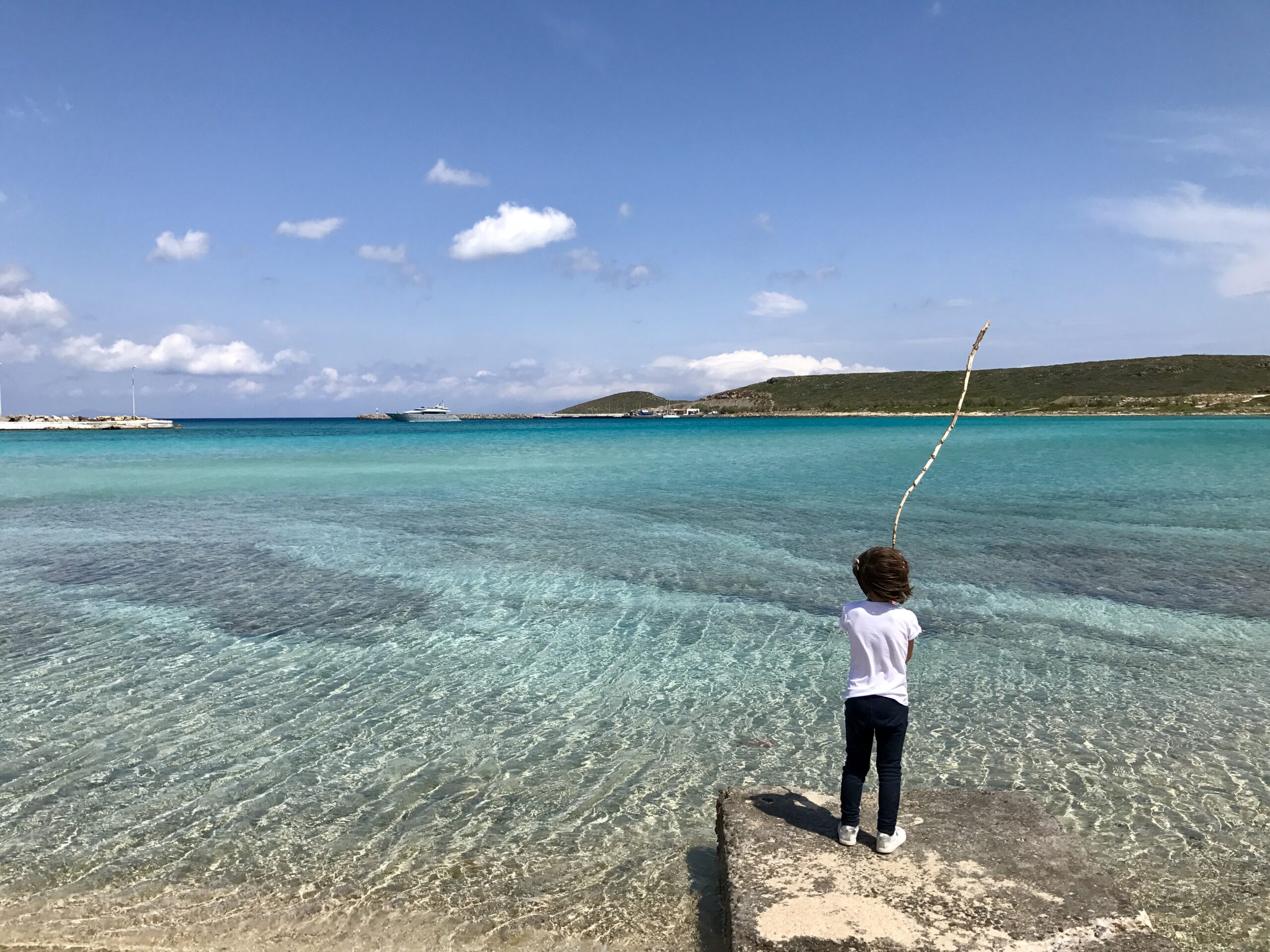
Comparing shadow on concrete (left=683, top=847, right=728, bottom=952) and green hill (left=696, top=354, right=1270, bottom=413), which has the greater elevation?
green hill (left=696, top=354, right=1270, bottom=413)

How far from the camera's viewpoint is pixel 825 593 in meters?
13.1

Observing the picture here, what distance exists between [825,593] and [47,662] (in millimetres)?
10544

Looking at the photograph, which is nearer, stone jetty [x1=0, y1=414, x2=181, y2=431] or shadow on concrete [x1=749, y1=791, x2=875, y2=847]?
shadow on concrete [x1=749, y1=791, x2=875, y2=847]

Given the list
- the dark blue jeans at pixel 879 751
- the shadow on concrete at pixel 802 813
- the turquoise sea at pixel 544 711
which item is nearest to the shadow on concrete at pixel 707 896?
the turquoise sea at pixel 544 711

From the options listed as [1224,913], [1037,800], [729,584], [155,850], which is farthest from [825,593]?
[155,850]

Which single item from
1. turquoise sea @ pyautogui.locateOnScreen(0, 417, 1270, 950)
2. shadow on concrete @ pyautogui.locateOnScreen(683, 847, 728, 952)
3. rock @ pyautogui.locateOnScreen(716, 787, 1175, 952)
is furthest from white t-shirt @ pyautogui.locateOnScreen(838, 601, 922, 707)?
shadow on concrete @ pyautogui.locateOnScreen(683, 847, 728, 952)

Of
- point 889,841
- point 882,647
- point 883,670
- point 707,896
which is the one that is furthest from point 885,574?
point 707,896

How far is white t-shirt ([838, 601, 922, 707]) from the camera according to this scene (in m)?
4.61

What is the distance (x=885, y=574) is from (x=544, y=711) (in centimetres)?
468

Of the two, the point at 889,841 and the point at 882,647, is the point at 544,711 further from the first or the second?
the point at 882,647

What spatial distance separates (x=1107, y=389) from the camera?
157375mm

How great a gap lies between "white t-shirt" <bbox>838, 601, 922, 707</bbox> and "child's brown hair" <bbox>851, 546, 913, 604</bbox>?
0.08 meters

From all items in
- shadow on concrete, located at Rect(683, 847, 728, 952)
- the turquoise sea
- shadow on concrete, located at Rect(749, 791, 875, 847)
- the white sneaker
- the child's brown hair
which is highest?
the child's brown hair

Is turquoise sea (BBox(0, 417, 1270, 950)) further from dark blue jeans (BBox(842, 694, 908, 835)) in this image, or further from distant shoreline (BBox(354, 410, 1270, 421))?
distant shoreline (BBox(354, 410, 1270, 421))
